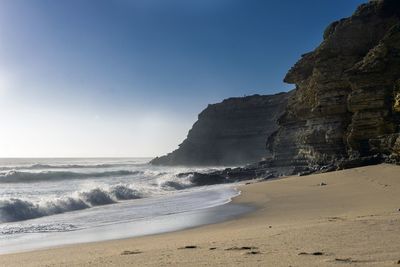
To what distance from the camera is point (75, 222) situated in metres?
13.7

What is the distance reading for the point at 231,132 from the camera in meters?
91.1

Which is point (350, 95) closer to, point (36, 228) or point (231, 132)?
point (36, 228)

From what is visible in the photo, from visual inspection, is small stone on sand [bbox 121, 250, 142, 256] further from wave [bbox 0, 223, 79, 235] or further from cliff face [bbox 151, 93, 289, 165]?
cliff face [bbox 151, 93, 289, 165]

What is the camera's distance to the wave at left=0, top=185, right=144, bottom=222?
16281 mm

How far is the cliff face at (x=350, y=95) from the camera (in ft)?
69.0

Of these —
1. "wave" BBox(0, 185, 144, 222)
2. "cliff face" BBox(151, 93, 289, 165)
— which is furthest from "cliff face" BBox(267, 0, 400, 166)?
"cliff face" BBox(151, 93, 289, 165)

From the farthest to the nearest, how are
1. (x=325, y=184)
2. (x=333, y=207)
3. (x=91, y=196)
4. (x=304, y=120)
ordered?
(x=304, y=120) < (x=91, y=196) < (x=325, y=184) < (x=333, y=207)

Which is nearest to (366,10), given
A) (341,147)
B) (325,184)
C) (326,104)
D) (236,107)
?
(326,104)

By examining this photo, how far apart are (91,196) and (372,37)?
19.1 meters

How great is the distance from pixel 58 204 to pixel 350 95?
15.6m

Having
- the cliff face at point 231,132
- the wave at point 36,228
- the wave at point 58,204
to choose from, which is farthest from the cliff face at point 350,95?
the cliff face at point 231,132

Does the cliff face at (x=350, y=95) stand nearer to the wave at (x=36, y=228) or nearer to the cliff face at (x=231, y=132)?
the wave at (x=36, y=228)

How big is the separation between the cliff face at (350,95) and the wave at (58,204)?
40.6ft

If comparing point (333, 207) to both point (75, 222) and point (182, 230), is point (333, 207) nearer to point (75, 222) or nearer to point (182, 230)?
point (182, 230)
